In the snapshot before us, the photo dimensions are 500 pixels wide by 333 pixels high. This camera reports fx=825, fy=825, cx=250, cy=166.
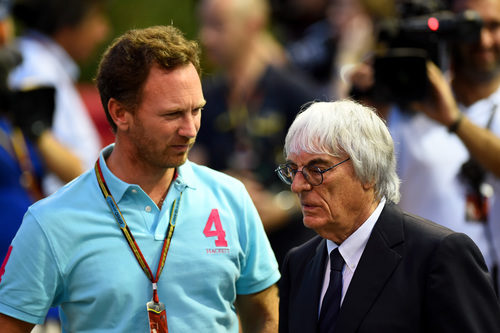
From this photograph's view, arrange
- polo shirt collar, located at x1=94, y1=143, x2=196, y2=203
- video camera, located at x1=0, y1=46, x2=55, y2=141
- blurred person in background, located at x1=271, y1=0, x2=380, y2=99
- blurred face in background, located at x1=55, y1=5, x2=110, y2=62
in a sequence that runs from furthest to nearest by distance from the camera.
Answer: blurred person in background, located at x1=271, y1=0, x2=380, y2=99, blurred face in background, located at x1=55, y1=5, x2=110, y2=62, video camera, located at x1=0, y1=46, x2=55, y2=141, polo shirt collar, located at x1=94, y1=143, x2=196, y2=203

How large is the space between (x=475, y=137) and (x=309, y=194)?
1.50 meters

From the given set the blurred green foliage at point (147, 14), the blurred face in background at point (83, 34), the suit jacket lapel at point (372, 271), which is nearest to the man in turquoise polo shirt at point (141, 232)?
the suit jacket lapel at point (372, 271)

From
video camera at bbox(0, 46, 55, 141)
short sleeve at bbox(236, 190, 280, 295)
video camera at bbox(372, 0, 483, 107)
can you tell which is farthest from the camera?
video camera at bbox(0, 46, 55, 141)

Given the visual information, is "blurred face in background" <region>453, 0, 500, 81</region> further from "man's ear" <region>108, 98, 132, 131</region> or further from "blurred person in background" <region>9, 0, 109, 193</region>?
"blurred person in background" <region>9, 0, 109, 193</region>

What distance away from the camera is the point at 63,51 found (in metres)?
Answer: 6.45


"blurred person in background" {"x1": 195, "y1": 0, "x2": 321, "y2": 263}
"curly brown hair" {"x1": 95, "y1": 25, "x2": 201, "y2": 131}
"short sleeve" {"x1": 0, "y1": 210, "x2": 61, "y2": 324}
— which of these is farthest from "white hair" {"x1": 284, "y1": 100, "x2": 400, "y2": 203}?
"blurred person in background" {"x1": 195, "y1": 0, "x2": 321, "y2": 263}

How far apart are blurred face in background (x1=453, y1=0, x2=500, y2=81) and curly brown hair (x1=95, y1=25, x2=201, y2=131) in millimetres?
1988

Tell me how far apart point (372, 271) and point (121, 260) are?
970 millimetres

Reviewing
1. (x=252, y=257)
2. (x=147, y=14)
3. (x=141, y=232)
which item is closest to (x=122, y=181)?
(x=141, y=232)

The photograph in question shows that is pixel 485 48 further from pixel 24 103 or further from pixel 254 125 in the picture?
pixel 24 103

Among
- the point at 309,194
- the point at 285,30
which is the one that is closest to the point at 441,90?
the point at 309,194

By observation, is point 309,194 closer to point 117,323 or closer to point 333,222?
point 333,222

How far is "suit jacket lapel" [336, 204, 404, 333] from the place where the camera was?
9.84ft

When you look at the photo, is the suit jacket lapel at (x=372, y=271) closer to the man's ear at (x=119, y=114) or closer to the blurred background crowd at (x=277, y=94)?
the man's ear at (x=119, y=114)
